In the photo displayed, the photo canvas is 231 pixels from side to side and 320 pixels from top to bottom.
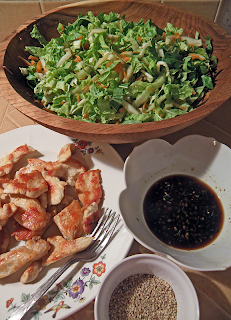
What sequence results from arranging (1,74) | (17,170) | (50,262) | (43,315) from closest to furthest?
(43,315) → (50,262) → (1,74) → (17,170)

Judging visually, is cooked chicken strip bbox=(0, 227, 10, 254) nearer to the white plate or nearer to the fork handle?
the white plate

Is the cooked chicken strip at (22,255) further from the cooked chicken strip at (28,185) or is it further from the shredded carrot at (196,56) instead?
the shredded carrot at (196,56)

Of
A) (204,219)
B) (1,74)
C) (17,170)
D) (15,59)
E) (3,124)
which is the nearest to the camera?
(204,219)

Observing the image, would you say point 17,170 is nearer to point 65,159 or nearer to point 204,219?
point 65,159

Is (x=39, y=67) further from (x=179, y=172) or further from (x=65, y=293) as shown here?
(x=65, y=293)

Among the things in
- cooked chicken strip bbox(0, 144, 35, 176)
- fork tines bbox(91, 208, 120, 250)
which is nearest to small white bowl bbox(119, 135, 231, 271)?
fork tines bbox(91, 208, 120, 250)

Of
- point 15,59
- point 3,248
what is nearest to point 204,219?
point 3,248

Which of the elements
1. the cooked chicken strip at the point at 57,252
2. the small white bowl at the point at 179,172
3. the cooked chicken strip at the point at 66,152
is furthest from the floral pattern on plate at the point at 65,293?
the cooked chicken strip at the point at 66,152
